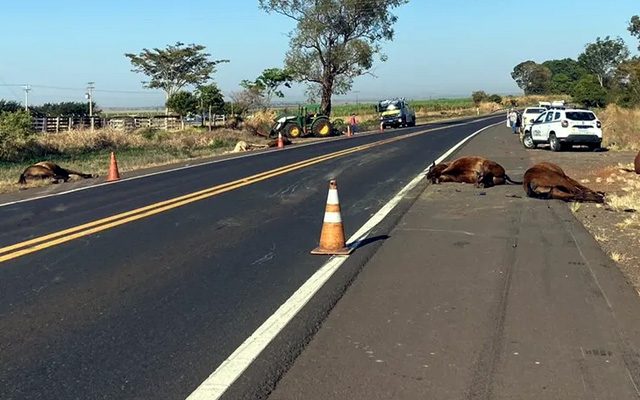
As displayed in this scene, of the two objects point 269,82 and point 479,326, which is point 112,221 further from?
point 269,82

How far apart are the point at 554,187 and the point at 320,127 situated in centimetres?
3025

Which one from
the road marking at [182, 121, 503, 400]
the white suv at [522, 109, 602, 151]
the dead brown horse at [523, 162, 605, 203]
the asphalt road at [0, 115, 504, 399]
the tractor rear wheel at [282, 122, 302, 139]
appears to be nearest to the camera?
the road marking at [182, 121, 503, 400]

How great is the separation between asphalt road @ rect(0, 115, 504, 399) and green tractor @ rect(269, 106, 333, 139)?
27.4 meters

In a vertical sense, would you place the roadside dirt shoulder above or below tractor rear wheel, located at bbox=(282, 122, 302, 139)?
below

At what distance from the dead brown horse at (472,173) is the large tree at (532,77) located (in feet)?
520

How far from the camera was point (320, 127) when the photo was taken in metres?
42.9

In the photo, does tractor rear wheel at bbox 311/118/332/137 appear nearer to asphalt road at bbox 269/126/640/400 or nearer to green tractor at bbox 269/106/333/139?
green tractor at bbox 269/106/333/139

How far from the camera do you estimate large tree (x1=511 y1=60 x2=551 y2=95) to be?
170m

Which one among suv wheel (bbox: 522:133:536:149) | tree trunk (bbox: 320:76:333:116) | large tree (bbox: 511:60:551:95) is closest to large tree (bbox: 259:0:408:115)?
tree trunk (bbox: 320:76:333:116)

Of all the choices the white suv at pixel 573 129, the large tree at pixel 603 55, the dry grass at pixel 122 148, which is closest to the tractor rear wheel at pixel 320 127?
the dry grass at pixel 122 148

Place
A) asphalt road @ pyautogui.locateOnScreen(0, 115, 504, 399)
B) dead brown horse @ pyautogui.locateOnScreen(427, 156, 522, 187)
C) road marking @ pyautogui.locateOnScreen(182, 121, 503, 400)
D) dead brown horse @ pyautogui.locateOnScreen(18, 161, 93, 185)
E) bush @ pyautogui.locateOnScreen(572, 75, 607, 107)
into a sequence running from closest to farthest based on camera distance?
road marking @ pyautogui.locateOnScreen(182, 121, 503, 400), asphalt road @ pyautogui.locateOnScreen(0, 115, 504, 399), dead brown horse @ pyautogui.locateOnScreen(427, 156, 522, 187), dead brown horse @ pyautogui.locateOnScreen(18, 161, 93, 185), bush @ pyautogui.locateOnScreen(572, 75, 607, 107)

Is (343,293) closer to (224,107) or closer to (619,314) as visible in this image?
(619,314)

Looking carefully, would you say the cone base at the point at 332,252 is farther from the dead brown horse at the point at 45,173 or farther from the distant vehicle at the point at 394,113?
the distant vehicle at the point at 394,113

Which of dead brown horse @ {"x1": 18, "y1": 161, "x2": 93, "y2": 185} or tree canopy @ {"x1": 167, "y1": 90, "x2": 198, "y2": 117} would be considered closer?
dead brown horse @ {"x1": 18, "y1": 161, "x2": 93, "y2": 185}
